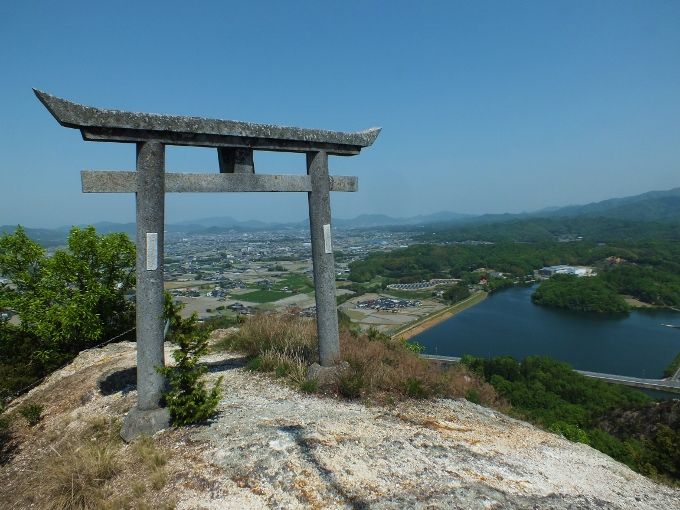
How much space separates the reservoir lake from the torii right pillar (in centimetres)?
4108

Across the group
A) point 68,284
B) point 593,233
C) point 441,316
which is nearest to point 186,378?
point 68,284

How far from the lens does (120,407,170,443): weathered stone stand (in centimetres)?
471

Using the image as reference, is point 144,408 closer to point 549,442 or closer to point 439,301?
point 549,442

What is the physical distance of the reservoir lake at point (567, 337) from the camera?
145 feet

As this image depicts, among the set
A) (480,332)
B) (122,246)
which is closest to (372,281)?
(480,332)

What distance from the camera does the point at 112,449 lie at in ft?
14.2

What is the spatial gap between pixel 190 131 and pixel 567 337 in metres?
58.2

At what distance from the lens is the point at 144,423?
186 inches

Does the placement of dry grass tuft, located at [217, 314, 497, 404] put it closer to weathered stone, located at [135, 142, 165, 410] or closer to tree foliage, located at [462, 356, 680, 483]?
weathered stone, located at [135, 142, 165, 410]

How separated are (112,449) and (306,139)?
4.40 m

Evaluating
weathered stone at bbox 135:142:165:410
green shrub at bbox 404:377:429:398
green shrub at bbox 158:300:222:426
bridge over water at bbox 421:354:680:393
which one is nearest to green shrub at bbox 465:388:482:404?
green shrub at bbox 404:377:429:398

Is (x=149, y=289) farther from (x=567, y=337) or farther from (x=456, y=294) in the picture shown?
(x=456, y=294)

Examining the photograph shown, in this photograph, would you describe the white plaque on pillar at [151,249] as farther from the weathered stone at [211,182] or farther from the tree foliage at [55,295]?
the tree foliage at [55,295]

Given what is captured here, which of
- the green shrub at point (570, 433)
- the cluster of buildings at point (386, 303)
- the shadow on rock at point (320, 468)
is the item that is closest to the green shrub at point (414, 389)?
the shadow on rock at point (320, 468)
